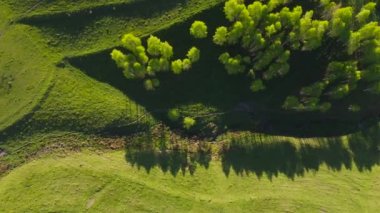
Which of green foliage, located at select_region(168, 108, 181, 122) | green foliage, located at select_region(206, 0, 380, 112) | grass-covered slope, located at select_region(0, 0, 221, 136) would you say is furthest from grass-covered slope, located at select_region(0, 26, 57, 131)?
green foliage, located at select_region(206, 0, 380, 112)

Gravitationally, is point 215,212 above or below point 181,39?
below

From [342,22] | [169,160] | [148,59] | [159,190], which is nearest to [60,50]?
[148,59]

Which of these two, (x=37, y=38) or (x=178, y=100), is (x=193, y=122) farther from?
(x=37, y=38)

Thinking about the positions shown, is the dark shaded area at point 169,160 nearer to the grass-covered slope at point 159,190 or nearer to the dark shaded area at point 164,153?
the dark shaded area at point 164,153

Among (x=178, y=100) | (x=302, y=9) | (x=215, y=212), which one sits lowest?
(x=215, y=212)

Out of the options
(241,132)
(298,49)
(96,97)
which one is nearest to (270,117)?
(241,132)

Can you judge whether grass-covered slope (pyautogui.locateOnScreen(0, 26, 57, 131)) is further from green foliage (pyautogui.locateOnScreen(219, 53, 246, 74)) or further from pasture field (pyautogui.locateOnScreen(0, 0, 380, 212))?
green foliage (pyautogui.locateOnScreen(219, 53, 246, 74))
